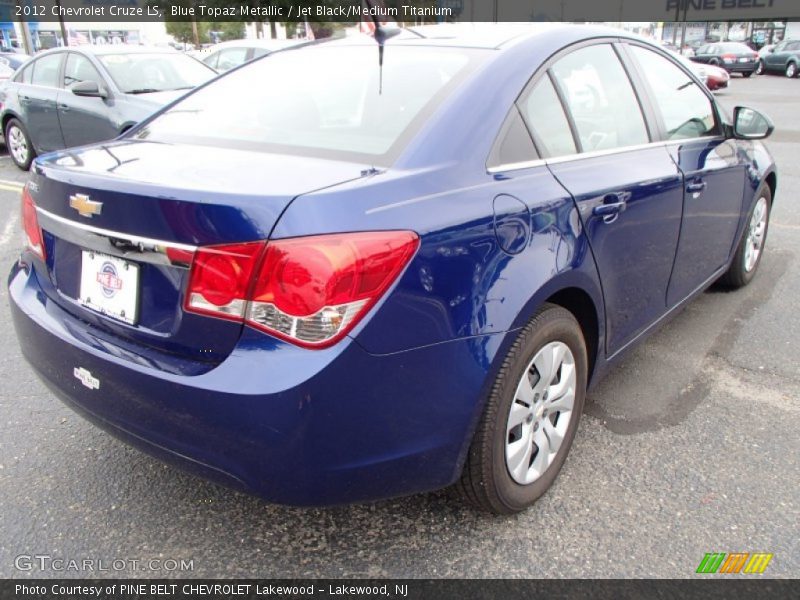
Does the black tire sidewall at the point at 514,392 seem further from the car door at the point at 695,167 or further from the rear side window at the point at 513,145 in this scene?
the car door at the point at 695,167

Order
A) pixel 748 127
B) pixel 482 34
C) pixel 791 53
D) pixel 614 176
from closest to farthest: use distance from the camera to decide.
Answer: pixel 614 176 < pixel 482 34 < pixel 748 127 < pixel 791 53

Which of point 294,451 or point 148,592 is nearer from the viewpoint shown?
point 294,451

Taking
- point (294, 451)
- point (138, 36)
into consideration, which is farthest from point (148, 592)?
point (138, 36)

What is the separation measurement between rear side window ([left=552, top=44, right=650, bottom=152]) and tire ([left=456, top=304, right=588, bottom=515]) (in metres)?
0.77

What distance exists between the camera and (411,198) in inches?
70.2

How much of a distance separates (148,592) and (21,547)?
0.50 meters

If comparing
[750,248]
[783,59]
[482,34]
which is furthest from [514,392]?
[783,59]

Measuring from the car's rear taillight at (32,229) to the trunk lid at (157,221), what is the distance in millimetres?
74

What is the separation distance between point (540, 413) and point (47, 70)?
328 inches

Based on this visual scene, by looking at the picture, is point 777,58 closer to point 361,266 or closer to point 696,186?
point 696,186

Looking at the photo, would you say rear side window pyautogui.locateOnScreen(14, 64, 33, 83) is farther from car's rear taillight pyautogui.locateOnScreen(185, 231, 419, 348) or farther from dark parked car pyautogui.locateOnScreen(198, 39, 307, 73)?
car's rear taillight pyautogui.locateOnScreen(185, 231, 419, 348)

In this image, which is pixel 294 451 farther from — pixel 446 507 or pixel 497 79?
pixel 497 79

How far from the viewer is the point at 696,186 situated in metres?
3.06

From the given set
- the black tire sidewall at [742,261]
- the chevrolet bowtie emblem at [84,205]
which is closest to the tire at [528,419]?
the chevrolet bowtie emblem at [84,205]
